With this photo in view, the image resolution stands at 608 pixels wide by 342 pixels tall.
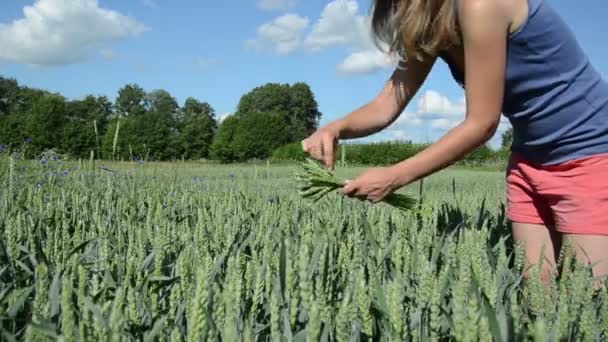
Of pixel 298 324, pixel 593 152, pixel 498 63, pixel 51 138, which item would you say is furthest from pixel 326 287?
pixel 51 138

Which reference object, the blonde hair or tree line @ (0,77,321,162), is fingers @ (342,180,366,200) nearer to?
the blonde hair

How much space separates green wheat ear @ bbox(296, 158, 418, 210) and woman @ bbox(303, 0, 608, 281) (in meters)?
0.06

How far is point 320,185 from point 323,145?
153mm

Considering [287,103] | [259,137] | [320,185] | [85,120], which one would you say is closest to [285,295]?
[320,185]

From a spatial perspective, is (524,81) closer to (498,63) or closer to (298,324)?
→ (498,63)

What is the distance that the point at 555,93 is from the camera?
1.88 meters

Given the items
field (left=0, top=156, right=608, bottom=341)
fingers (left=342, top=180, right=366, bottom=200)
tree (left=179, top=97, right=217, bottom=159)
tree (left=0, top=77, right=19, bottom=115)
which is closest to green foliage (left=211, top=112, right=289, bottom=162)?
tree (left=179, top=97, right=217, bottom=159)

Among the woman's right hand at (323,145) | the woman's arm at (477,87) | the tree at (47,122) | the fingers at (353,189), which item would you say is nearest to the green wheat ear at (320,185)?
the woman's right hand at (323,145)

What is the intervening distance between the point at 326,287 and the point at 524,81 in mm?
1076

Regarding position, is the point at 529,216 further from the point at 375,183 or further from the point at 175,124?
the point at 175,124

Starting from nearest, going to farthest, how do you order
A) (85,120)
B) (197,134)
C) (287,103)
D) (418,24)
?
1. (418,24)
2. (85,120)
3. (197,134)
4. (287,103)

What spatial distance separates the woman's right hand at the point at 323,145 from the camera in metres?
2.12

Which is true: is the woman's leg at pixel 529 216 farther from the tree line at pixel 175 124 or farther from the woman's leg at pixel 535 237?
the tree line at pixel 175 124

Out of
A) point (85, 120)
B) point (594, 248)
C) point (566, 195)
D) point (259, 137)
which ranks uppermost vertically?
point (85, 120)
